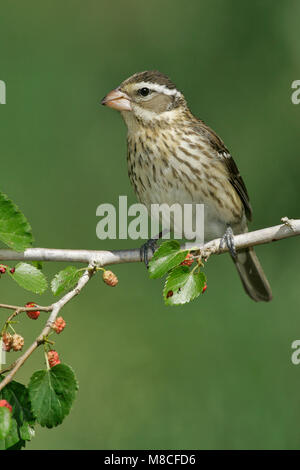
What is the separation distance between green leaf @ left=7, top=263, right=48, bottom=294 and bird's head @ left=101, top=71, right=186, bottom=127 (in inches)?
50.6

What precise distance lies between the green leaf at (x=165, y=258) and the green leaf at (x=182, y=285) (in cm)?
2

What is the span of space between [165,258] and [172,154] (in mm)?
1336

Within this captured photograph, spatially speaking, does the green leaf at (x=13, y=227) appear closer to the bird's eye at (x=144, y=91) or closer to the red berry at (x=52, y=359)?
the red berry at (x=52, y=359)

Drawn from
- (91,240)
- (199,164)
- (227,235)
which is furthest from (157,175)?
(91,240)

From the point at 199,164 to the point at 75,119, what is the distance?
6.98 ft

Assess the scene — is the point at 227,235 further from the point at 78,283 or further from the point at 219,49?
the point at 219,49

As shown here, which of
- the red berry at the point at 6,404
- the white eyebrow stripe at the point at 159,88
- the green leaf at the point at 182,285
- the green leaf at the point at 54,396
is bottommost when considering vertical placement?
the red berry at the point at 6,404

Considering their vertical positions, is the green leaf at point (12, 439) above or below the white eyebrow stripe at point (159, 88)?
below

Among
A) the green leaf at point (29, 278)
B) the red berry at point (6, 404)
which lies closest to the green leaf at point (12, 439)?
the red berry at point (6, 404)

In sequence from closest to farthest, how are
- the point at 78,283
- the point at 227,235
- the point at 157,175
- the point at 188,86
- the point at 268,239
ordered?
the point at 78,283 < the point at 268,239 < the point at 227,235 < the point at 157,175 < the point at 188,86

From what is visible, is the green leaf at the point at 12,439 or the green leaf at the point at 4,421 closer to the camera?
the green leaf at the point at 4,421

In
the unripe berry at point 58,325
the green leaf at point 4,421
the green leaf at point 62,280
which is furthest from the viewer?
the green leaf at point 62,280

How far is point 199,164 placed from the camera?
3.66 meters

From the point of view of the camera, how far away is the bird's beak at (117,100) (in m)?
3.47
